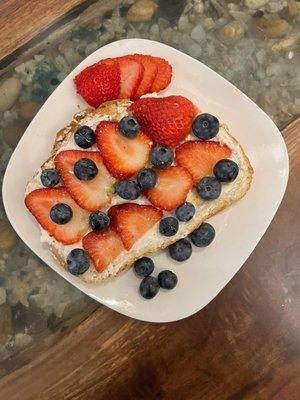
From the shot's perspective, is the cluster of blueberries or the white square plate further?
the white square plate

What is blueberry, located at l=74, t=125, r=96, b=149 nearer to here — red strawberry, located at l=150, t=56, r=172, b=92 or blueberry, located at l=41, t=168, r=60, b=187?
blueberry, located at l=41, t=168, r=60, b=187

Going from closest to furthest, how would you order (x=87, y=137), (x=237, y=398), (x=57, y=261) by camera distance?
(x=87, y=137) → (x=57, y=261) → (x=237, y=398)

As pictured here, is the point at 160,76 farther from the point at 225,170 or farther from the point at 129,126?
the point at 225,170

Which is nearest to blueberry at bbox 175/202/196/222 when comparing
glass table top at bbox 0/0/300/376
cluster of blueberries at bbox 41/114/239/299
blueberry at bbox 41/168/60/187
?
cluster of blueberries at bbox 41/114/239/299

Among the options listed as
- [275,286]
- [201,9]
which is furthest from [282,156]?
[201,9]

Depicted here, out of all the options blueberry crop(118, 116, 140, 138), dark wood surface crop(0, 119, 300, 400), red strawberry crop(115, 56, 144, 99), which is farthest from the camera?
dark wood surface crop(0, 119, 300, 400)

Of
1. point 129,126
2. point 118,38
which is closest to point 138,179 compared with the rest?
point 129,126

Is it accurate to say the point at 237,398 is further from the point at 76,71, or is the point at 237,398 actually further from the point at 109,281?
the point at 76,71
